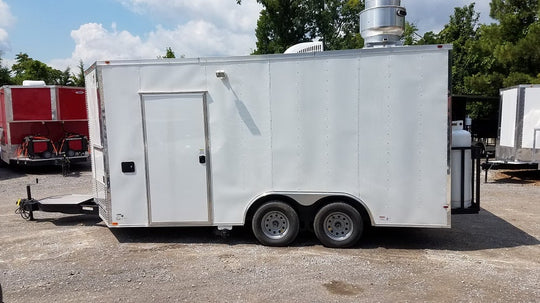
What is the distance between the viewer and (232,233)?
21.1 feet

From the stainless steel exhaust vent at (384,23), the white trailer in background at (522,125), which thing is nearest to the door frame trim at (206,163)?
the stainless steel exhaust vent at (384,23)

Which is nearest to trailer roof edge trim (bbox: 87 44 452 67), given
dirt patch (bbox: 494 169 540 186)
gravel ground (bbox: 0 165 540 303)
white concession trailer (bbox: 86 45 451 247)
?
white concession trailer (bbox: 86 45 451 247)

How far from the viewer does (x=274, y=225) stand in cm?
580

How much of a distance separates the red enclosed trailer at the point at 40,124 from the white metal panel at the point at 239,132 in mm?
9660

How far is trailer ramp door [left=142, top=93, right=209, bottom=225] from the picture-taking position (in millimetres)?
5695

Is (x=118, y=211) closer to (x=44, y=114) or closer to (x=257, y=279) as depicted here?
(x=257, y=279)

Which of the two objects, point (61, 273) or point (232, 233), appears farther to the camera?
point (232, 233)

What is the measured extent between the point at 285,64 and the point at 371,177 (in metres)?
1.93

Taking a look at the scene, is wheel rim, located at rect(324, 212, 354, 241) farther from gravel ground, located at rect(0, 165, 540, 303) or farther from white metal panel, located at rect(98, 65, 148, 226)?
white metal panel, located at rect(98, 65, 148, 226)

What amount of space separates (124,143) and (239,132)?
1676mm

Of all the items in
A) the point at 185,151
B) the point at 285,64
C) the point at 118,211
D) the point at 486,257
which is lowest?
the point at 486,257

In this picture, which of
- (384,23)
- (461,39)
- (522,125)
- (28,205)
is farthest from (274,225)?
(461,39)

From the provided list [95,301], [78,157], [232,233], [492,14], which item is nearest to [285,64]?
[232,233]

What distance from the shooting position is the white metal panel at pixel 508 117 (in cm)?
1138
